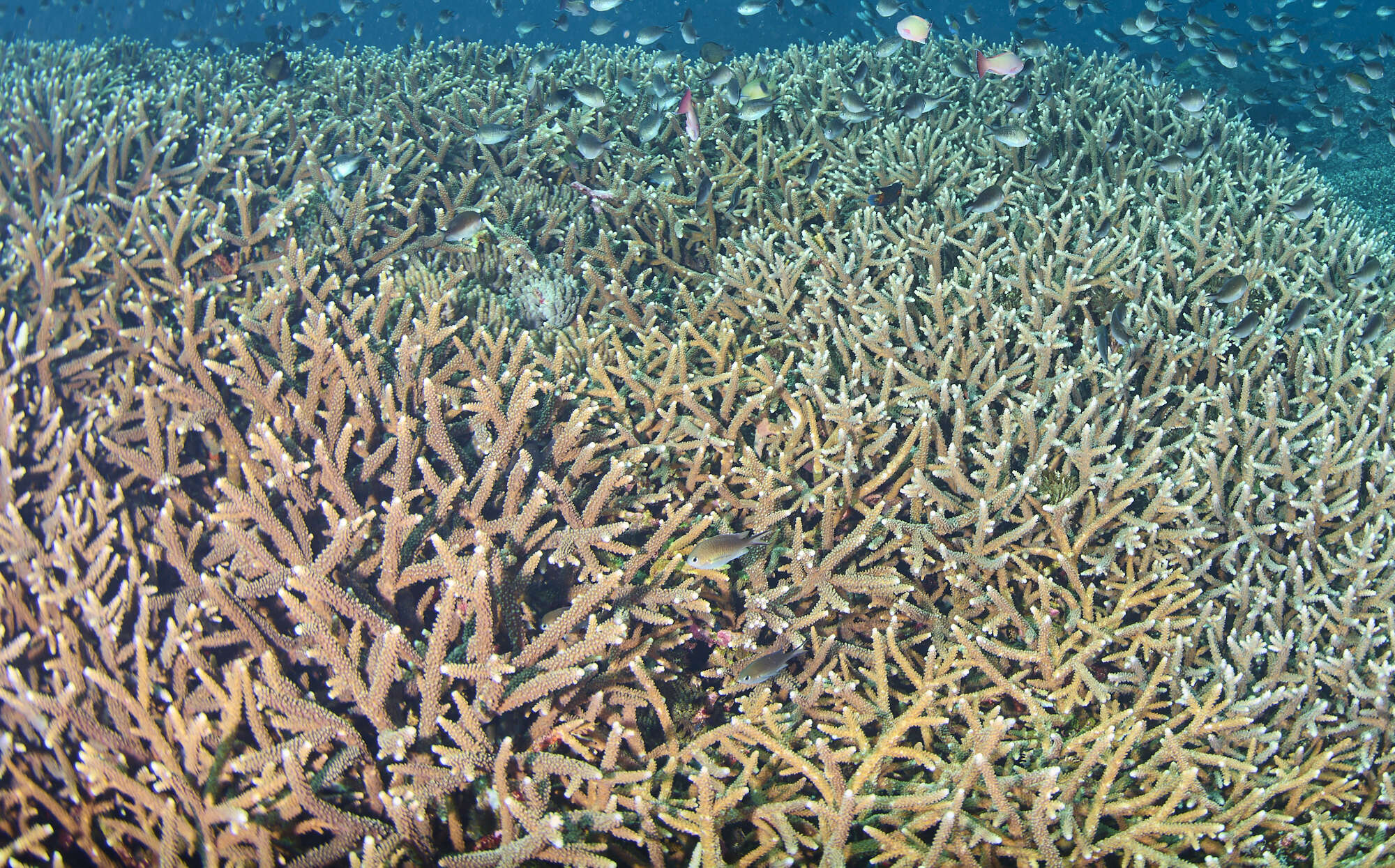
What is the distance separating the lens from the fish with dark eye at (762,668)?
258cm

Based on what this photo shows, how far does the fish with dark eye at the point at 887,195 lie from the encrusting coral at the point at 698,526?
0.11 m

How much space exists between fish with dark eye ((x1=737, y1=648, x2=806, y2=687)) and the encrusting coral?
0.16m

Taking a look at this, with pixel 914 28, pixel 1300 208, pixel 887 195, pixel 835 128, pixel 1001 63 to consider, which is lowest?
pixel 1300 208

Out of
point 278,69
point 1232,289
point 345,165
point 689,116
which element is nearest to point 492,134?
point 345,165

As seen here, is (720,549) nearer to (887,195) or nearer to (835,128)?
(887,195)

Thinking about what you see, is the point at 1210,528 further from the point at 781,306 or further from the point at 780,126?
the point at 780,126

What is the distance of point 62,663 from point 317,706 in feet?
3.38

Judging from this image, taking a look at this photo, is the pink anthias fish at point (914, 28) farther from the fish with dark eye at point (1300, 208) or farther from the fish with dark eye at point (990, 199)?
the fish with dark eye at point (1300, 208)

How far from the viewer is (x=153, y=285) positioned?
4.30m

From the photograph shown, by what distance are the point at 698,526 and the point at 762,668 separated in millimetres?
682

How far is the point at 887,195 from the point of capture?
505 cm

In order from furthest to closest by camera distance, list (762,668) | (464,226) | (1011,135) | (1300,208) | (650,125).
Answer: (650,125) → (1011,135) → (1300,208) → (464,226) → (762,668)

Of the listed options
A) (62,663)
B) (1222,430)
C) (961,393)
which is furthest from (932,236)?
(62,663)

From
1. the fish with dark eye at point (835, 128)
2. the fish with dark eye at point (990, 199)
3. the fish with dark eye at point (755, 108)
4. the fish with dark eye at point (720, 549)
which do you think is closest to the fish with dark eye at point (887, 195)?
the fish with dark eye at point (835, 128)
